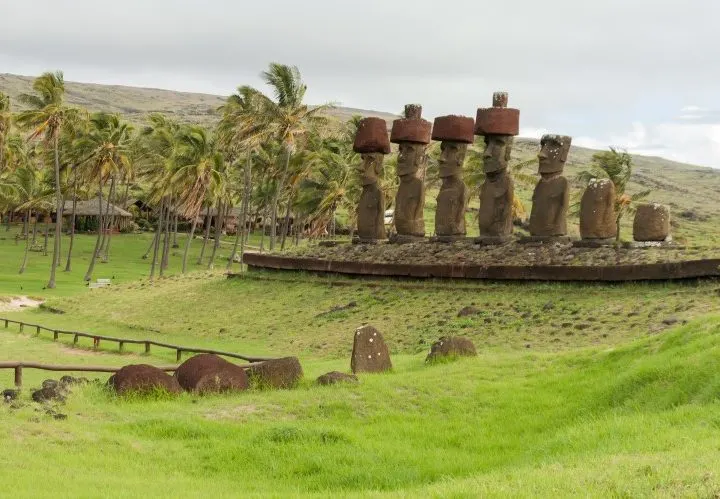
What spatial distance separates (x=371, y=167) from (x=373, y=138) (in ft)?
2.85

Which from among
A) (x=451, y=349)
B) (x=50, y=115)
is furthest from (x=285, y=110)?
(x=451, y=349)

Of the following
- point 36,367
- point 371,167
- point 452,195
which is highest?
point 371,167

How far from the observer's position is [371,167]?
99.9 ft

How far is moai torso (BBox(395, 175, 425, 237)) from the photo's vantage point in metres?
28.8

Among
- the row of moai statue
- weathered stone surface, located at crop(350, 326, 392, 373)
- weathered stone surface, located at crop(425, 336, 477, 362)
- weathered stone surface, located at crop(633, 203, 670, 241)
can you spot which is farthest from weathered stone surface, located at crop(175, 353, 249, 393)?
weathered stone surface, located at crop(633, 203, 670, 241)

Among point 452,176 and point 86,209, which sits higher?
point 452,176

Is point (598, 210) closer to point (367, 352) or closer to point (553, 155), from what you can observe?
point (553, 155)

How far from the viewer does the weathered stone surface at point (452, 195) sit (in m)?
27.3

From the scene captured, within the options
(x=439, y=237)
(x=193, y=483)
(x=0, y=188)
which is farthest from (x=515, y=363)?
(x=0, y=188)

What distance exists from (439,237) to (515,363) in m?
12.4

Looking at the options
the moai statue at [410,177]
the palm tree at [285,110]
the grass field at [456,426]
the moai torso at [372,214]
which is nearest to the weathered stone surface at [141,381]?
the grass field at [456,426]

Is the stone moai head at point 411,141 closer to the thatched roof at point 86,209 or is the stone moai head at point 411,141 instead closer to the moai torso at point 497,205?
the moai torso at point 497,205

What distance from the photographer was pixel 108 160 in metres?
48.2

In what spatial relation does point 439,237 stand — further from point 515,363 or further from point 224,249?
point 224,249
